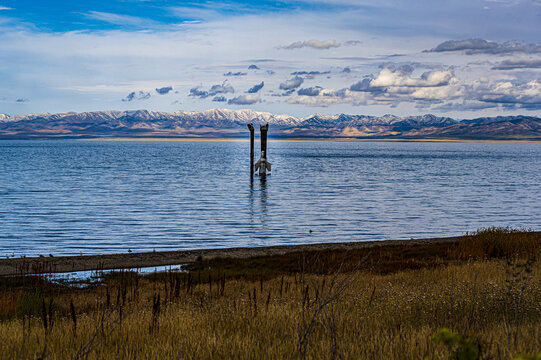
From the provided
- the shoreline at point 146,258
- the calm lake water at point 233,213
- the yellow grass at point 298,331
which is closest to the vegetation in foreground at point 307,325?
the yellow grass at point 298,331

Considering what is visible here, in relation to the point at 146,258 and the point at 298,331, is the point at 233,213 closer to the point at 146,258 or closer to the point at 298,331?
the point at 146,258

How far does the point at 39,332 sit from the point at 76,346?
3.11 ft

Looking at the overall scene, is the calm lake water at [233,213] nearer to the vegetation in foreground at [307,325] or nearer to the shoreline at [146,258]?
the shoreline at [146,258]

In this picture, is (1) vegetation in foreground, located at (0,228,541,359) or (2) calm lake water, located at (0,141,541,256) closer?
(1) vegetation in foreground, located at (0,228,541,359)

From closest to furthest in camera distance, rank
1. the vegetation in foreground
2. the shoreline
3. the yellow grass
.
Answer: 1. the vegetation in foreground
2. the yellow grass
3. the shoreline

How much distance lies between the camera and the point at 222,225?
3064 centimetres

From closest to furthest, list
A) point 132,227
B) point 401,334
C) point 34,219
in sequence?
point 401,334
point 132,227
point 34,219

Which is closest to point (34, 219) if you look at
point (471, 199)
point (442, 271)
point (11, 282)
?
point (11, 282)

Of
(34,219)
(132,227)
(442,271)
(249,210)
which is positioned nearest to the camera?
(442,271)

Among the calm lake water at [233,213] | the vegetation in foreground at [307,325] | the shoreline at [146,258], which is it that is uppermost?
the vegetation in foreground at [307,325]

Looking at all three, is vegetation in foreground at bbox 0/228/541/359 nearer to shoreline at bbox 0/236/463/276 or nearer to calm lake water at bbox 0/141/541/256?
shoreline at bbox 0/236/463/276

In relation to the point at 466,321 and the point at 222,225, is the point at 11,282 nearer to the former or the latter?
the point at 466,321

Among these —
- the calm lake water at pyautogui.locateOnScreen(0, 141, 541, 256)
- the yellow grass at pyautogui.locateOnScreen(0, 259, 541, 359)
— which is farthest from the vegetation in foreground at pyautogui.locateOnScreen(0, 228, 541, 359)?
the calm lake water at pyautogui.locateOnScreen(0, 141, 541, 256)

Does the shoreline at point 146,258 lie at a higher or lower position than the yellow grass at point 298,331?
lower
